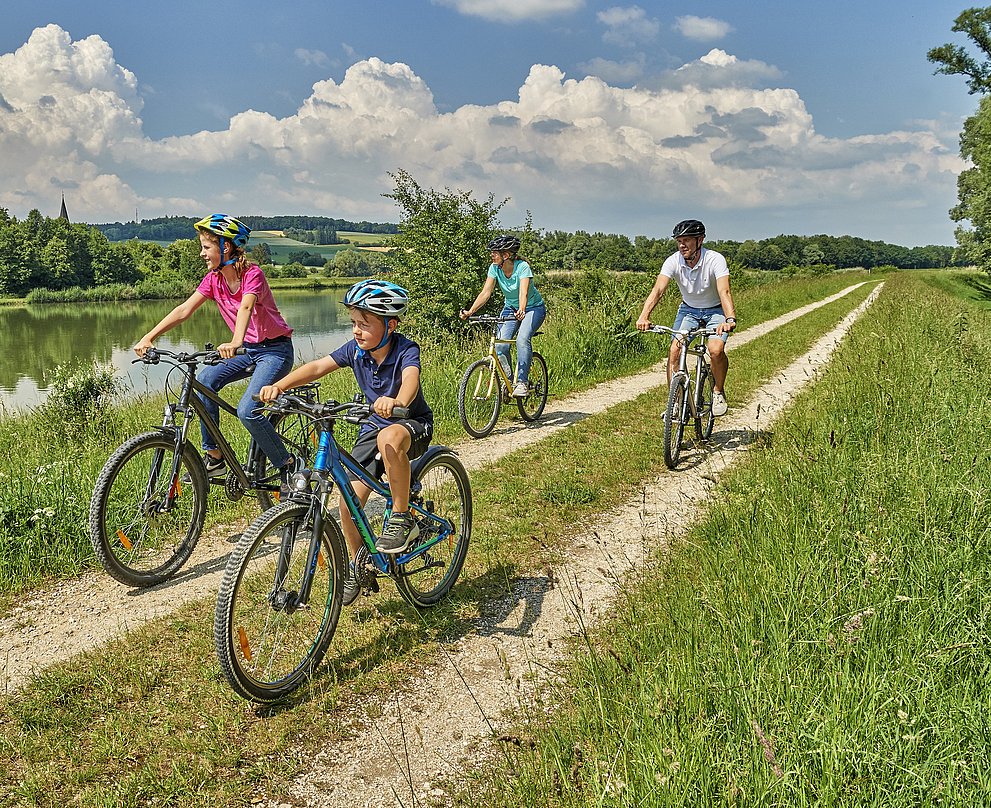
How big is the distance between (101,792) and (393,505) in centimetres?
185

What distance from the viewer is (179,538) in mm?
5160

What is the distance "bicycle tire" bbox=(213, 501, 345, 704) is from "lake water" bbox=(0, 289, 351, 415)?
8001mm

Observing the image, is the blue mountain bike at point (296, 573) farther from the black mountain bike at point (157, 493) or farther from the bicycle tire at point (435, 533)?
the black mountain bike at point (157, 493)

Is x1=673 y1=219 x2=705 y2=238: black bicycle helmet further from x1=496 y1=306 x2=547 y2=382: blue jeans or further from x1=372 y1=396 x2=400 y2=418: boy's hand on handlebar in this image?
x1=372 y1=396 x2=400 y2=418: boy's hand on handlebar

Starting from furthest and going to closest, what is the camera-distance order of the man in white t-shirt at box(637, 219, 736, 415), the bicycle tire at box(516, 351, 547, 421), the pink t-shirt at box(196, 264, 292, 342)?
1. the bicycle tire at box(516, 351, 547, 421)
2. the man in white t-shirt at box(637, 219, 736, 415)
3. the pink t-shirt at box(196, 264, 292, 342)

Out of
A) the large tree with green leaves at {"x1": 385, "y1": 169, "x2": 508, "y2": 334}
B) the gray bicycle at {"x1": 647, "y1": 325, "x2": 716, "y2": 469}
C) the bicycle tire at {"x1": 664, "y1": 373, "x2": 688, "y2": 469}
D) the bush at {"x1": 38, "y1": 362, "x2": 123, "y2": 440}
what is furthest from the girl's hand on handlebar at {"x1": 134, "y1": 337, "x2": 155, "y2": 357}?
the large tree with green leaves at {"x1": 385, "y1": 169, "x2": 508, "y2": 334}

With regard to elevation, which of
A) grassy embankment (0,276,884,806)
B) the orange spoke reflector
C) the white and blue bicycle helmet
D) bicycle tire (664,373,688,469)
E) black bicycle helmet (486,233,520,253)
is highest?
black bicycle helmet (486,233,520,253)

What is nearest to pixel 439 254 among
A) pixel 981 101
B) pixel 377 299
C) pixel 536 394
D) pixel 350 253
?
pixel 536 394

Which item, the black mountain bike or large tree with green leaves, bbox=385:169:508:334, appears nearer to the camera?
the black mountain bike

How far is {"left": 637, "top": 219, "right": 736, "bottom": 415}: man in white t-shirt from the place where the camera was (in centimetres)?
727

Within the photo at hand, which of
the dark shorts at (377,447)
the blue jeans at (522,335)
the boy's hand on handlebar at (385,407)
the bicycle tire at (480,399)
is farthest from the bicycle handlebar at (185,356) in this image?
the blue jeans at (522,335)

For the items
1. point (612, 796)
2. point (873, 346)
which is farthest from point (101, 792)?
point (873, 346)

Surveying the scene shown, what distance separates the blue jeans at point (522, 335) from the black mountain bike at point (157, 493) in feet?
13.9

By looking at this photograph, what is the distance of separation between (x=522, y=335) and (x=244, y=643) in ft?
19.9
